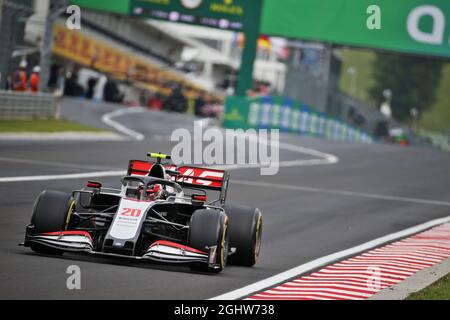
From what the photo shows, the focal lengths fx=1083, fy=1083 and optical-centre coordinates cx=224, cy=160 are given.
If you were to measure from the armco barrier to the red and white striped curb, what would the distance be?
2032 centimetres

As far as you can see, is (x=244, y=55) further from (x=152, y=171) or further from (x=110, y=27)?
(x=152, y=171)

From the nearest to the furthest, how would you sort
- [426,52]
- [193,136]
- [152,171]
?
[152,171] < [193,136] < [426,52]

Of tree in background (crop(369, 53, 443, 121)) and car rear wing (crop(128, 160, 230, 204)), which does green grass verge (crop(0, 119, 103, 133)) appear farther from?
tree in background (crop(369, 53, 443, 121))

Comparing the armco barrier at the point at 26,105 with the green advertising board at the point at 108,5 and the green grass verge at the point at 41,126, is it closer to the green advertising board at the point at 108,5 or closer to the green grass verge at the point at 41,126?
the green grass verge at the point at 41,126

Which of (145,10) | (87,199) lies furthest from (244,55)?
(87,199)

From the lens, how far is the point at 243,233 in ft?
39.9

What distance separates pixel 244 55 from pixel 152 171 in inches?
1512

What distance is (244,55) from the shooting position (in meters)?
50.3

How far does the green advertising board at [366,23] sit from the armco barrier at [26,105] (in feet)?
44.2

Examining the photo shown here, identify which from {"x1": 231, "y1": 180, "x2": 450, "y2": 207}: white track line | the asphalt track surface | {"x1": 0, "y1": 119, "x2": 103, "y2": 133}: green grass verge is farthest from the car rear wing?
{"x1": 0, "y1": 119, "x2": 103, "y2": 133}: green grass verge

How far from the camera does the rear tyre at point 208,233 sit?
1107 centimetres

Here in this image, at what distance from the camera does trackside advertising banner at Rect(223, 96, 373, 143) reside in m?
48.6

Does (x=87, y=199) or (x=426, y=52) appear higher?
(x=426, y=52)

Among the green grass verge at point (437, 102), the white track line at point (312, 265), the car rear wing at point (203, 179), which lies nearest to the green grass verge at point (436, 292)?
the white track line at point (312, 265)
